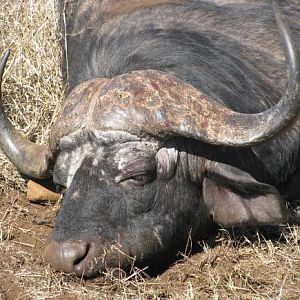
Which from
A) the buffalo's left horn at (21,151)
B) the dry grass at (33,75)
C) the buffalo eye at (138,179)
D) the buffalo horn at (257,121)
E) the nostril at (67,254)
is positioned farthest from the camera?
the dry grass at (33,75)

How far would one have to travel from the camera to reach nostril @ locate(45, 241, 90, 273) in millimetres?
4855

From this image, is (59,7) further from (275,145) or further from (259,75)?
(275,145)

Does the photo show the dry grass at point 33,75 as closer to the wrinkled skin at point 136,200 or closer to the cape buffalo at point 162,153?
the cape buffalo at point 162,153

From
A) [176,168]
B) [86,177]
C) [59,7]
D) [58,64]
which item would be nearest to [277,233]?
[176,168]

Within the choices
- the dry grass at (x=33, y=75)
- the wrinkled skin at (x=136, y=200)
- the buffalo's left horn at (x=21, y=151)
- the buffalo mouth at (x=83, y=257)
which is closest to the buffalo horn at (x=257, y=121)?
the wrinkled skin at (x=136, y=200)

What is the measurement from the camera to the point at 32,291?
203 inches

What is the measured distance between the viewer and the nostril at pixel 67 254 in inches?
191

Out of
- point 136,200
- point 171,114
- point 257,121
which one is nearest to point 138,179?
point 136,200

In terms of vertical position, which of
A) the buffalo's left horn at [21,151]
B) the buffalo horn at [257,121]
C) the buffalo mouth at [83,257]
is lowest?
the buffalo mouth at [83,257]

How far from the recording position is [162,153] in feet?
16.8

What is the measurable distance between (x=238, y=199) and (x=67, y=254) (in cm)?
109

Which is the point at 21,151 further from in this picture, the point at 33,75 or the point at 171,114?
the point at 33,75

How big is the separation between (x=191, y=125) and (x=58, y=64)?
2.68m

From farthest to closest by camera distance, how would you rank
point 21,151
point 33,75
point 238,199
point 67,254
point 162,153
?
point 33,75, point 21,151, point 238,199, point 162,153, point 67,254
